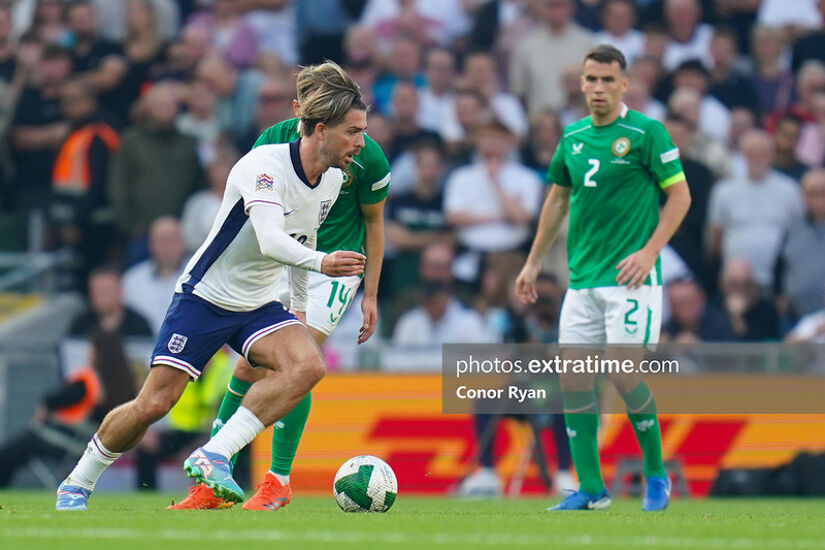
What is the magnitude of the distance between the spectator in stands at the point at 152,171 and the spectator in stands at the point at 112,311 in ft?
3.31

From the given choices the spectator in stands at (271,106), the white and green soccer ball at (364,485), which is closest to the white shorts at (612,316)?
the white and green soccer ball at (364,485)

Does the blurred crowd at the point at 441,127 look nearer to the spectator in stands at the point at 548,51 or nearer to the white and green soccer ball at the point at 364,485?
the spectator in stands at the point at 548,51

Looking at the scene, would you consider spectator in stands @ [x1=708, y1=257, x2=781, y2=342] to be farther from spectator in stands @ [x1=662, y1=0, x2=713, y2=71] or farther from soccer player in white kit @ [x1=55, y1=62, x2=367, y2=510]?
soccer player in white kit @ [x1=55, y1=62, x2=367, y2=510]

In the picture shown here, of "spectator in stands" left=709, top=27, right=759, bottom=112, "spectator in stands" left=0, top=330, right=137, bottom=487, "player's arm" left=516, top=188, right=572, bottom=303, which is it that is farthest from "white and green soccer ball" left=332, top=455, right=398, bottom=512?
"spectator in stands" left=709, top=27, right=759, bottom=112

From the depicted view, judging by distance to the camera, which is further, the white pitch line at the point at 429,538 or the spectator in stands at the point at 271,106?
the spectator in stands at the point at 271,106

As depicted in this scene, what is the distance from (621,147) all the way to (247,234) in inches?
106

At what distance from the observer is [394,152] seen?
50.3 ft

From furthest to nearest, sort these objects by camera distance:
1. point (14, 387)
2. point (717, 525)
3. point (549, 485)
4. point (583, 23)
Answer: point (583, 23) < point (14, 387) < point (549, 485) < point (717, 525)

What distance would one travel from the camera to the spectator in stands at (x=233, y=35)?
16734 mm

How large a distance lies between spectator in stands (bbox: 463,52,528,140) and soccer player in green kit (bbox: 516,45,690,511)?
6401mm

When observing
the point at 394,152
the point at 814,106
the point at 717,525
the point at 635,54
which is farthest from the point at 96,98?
the point at 717,525

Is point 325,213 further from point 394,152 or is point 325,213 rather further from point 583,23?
point 583,23

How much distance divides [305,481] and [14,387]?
3.15 m

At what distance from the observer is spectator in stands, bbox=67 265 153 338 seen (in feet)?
46.1
